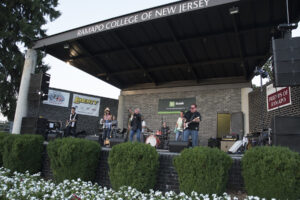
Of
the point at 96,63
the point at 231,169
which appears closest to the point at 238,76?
the point at 96,63

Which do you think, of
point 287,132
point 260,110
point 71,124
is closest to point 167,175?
point 287,132

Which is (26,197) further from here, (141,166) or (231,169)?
(231,169)

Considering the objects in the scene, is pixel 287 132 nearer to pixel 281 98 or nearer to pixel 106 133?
pixel 281 98

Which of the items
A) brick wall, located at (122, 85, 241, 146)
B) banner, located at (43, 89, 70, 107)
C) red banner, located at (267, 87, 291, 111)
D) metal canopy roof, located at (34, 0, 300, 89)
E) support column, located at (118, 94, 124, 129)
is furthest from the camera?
support column, located at (118, 94, 124, 129)

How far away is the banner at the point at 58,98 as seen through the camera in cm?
1405

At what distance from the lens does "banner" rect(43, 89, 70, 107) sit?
1405cm

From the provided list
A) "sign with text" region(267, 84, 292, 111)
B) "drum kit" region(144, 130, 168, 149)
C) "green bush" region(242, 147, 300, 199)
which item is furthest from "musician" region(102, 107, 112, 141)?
"green bush" region(242, 147, 300, 199)

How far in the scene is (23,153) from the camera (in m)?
6.04

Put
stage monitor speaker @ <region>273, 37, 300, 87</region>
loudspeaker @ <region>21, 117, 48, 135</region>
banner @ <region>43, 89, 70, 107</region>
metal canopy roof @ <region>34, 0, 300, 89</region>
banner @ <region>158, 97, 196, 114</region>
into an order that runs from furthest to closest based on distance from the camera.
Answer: banner @ <region>43, 89, 70, 107</region>
banner @ <region>158, 97, 196, 114</region>
loudspeaker @ <region>21, 117, 48, 135</region>
metal canopy roof @ <region>34, 0, 300, 89</region>
stage monitor speaker @ <region>273, 37, 300, 87</region>

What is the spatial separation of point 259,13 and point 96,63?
8254mm

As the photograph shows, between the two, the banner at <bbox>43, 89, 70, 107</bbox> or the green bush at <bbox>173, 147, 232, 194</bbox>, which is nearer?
the green bush at <bbox>173, 147, 232, 194</bbox>

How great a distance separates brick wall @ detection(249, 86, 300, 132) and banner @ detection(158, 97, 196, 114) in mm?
3204

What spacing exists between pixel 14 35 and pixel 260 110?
12.4 metres

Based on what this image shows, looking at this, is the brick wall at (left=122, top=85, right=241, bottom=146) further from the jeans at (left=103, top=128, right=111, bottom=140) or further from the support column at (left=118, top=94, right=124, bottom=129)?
the jeans at (left=103, top=128, right=111, bottom=140)
